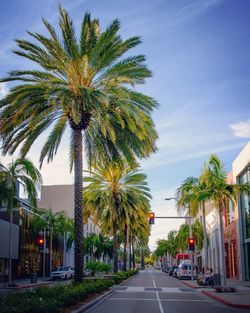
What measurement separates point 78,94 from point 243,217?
28.2 meters

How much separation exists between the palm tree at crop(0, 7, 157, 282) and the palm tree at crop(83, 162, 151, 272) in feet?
57.0

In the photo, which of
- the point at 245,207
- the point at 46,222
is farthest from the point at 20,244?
the point at 245,207

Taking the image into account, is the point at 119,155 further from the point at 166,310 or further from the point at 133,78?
the point at 166,310

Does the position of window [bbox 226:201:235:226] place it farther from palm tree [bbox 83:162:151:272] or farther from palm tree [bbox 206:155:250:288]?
palm tree [bbox 206:155:250:288]

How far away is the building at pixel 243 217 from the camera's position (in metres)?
42.7

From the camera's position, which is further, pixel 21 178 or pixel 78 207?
pixel 21 178

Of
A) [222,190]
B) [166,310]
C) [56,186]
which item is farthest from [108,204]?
[56,186]

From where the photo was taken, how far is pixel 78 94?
22.5 metres

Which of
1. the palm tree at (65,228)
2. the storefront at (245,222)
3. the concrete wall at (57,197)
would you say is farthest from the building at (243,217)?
the concrete wall at (57,197)

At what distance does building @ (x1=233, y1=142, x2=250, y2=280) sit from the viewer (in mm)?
42719

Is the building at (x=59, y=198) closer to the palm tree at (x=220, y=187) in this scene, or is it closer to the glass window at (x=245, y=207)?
the glass window at (x=245, y=207)

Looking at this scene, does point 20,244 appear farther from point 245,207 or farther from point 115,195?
point 245,207

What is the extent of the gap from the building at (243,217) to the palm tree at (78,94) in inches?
830

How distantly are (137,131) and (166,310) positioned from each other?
916cm
